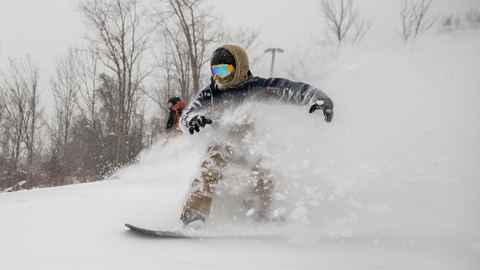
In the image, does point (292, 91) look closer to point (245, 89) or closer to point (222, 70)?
point (245, 89)

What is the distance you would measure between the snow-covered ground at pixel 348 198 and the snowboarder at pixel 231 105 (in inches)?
3.3

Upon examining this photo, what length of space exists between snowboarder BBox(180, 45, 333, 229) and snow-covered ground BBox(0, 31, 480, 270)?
8 cm

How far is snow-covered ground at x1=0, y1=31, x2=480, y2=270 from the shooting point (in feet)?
3.59

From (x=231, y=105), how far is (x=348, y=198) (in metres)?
0.98

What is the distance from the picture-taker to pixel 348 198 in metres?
1.50

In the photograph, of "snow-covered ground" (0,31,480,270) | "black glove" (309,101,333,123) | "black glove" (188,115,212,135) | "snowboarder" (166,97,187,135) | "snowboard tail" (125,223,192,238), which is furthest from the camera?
"snowboarder" (166,97,187,135)

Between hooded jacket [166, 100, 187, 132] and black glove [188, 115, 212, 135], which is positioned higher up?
hooded jacket [166, 100, 187, 132]

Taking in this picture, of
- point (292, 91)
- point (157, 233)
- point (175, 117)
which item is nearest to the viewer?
point (157, 233)

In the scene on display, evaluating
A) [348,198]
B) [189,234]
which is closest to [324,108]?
[348,198]

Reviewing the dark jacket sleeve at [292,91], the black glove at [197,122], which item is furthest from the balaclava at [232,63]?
the black glove at [197,122]

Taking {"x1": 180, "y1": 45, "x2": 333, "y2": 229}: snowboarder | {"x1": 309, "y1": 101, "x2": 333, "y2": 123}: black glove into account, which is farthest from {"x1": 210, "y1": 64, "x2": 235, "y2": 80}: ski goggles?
{"x1": 309, "y1": 101, "x2": 333, "y2": 123}: black glove

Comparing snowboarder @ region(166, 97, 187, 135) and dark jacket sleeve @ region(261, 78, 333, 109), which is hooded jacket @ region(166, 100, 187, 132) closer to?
snowboarder @ region(166, 97, 187, 135)

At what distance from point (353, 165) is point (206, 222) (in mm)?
992

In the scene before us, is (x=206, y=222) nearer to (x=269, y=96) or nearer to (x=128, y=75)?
(x=269, y=96)
